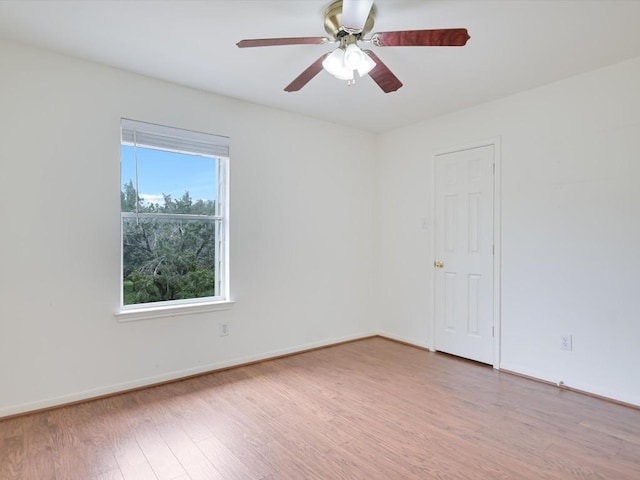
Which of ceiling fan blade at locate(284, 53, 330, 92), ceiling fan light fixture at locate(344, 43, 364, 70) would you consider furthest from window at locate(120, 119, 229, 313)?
ceiling fan light fixture at locate(344, 43, 364, 70)

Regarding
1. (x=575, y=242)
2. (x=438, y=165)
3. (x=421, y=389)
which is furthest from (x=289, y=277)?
(x=575, y=242)

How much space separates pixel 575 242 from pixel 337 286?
2315 millimetres

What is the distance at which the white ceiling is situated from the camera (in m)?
2.07

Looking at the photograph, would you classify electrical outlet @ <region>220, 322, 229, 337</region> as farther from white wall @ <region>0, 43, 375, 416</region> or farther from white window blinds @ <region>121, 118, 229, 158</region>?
white window blinds @ <region>121, 118, 229, 158</region>

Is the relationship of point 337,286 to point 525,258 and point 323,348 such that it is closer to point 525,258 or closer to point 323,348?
point 323,348

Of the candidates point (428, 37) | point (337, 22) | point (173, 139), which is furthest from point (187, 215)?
point (428, 37)

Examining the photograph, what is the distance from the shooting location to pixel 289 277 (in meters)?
3.84

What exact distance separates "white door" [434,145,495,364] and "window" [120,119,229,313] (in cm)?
222

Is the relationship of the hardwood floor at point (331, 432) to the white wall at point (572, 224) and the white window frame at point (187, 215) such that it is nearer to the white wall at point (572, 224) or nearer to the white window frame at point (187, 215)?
the white wall at point (572, 224)

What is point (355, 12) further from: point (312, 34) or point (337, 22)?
point (312, 34)

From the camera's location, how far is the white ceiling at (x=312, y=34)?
2.07m

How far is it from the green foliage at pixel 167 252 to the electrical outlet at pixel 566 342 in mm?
3015

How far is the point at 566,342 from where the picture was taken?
297 centimetres

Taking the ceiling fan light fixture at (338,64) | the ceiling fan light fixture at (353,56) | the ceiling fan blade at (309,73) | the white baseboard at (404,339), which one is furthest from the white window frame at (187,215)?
the white baseboard at (404,339)
